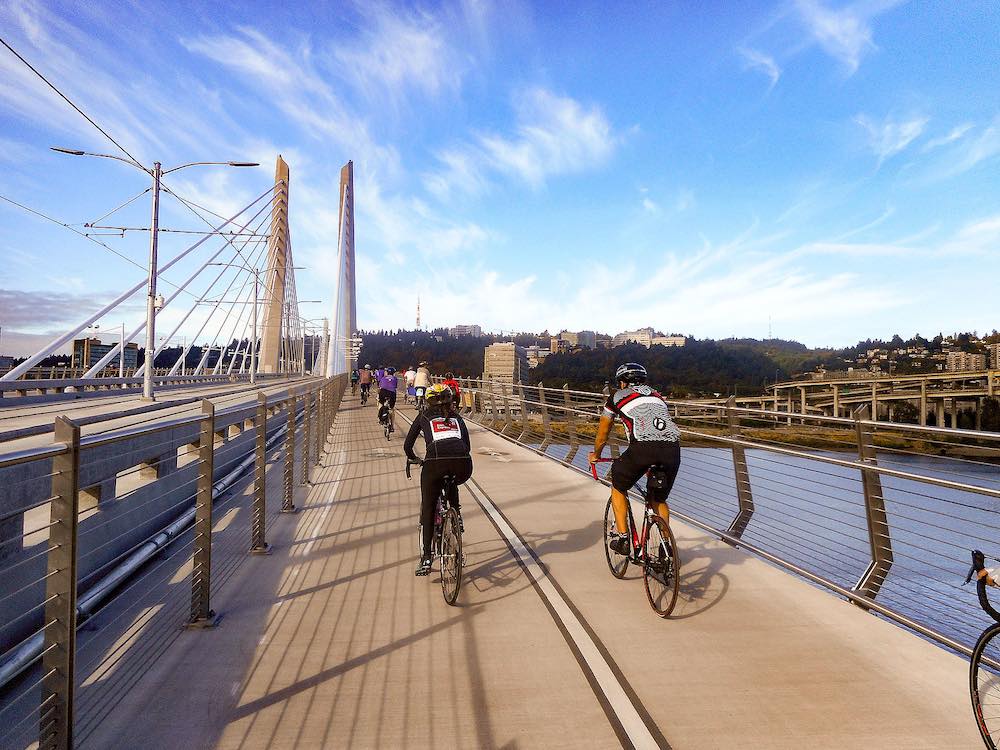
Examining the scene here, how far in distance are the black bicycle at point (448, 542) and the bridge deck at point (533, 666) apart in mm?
170

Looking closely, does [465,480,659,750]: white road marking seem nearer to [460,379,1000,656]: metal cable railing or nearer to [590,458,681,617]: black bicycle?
[590,458,681,617]: black bicycle

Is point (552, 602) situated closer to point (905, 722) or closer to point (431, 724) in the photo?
point (431, 724)

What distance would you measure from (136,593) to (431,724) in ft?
12.3

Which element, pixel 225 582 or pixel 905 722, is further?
pixel 225 582

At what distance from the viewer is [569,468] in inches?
558

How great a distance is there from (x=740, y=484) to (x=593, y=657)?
3813 mm

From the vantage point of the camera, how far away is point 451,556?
5.71m

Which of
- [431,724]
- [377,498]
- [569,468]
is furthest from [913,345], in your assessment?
[431,724]

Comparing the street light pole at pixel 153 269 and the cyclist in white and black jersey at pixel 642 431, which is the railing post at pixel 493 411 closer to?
the street light pole at pixel 153 269

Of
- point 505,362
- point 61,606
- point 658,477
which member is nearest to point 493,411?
point 658,477

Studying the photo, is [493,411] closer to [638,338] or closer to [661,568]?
[661,568]

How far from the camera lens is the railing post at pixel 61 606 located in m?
3.06

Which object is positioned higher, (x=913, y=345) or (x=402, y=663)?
(x=913, y=345)

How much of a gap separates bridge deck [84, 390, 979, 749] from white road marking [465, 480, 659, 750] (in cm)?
2
